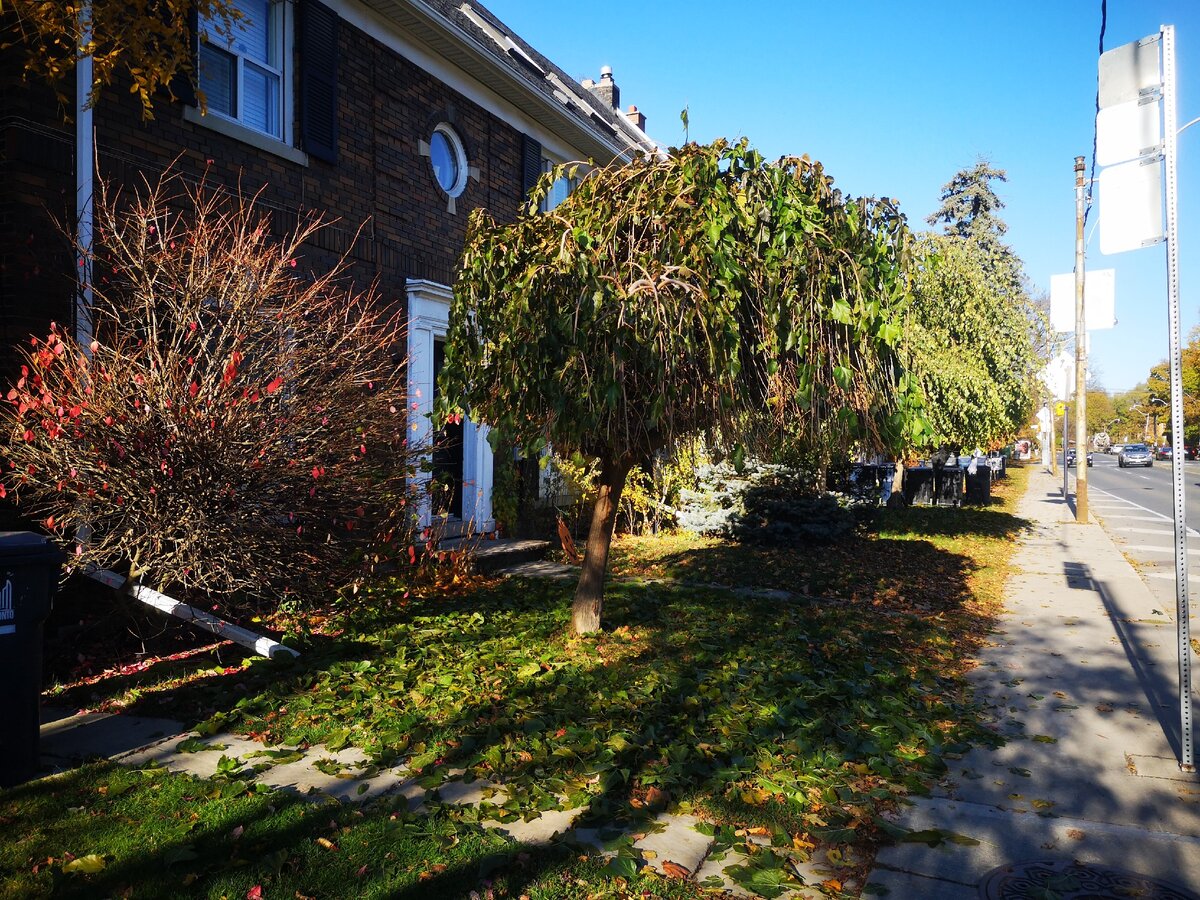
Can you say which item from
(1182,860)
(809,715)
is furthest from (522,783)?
(1182,860)

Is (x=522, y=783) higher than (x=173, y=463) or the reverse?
the reverse

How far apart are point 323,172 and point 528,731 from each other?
6.35 meters

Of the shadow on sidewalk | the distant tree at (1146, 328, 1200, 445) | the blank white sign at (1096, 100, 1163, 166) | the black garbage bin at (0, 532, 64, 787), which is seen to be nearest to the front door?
the black garbage bin at (0, 532, 64, 787)

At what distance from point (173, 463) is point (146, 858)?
2.73 metres

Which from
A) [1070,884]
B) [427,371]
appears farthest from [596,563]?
[427,371]

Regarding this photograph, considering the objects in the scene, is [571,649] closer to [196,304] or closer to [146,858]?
[146,858]

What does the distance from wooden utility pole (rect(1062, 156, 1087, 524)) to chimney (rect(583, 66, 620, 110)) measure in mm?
11573

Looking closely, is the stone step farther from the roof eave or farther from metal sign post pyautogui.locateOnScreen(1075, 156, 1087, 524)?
metal sign post pyautogui.locateOnScreen(1075, 156, 1087, 524)

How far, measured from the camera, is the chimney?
73.3 ft

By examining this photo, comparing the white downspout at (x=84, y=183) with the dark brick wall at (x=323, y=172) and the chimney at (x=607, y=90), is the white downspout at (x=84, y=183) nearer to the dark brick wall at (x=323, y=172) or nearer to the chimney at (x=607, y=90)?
the dark brick wall at (x=323, y=172)

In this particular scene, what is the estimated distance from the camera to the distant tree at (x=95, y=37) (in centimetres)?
487

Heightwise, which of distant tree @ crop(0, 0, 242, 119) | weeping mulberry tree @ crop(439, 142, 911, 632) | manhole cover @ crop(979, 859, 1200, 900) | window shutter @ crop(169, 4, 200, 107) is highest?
window shutter @ crop(169, 4, 200, 107)

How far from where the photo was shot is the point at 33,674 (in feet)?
12.1

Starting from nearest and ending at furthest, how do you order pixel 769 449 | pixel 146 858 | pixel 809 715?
pixel 146 858, pixel 809 715, pixel 769 449
